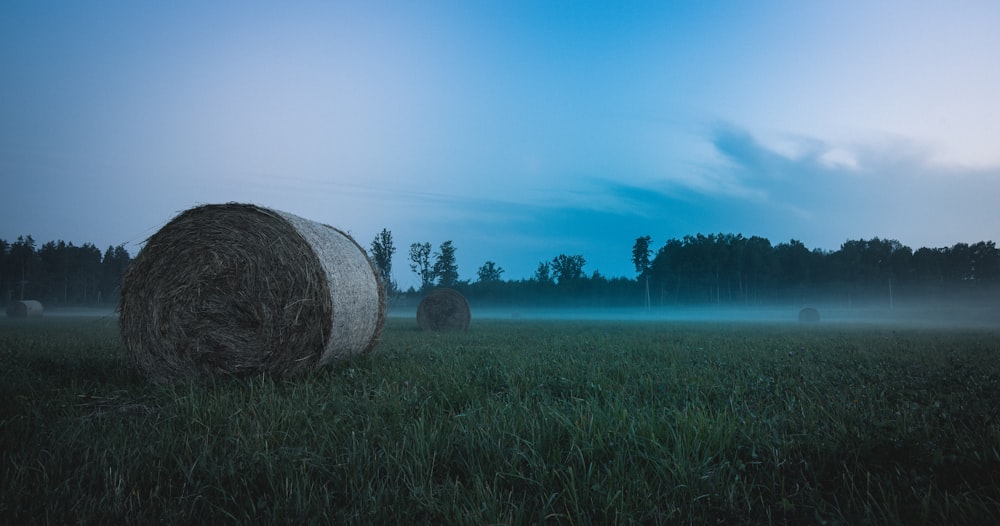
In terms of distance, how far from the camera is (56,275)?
71.9 metres

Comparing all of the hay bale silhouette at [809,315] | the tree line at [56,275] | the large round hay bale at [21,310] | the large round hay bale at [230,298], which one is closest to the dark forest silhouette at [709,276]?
the tree line at [56,275]

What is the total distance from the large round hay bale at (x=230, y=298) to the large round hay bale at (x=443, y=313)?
35.9 feet

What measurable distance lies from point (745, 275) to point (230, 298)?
72941 mm

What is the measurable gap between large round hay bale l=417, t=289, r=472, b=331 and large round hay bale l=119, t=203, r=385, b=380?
35.9 feet

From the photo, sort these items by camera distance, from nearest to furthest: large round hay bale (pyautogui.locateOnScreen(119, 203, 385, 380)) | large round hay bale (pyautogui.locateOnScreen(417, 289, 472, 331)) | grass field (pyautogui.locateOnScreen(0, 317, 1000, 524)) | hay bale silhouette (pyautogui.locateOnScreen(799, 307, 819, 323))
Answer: grass field (pyautogui.locateOnScreen(0, 317, 1000, 524)) → large round hay bale (pyautogui.locateOnScreen(119, 203, 385, 380)) → large round hay bale (pyautogui.locateOnScreen(417, 289, 472, 331)) → hay bale silhouette (pyautogui.locateOnScreen(799, 307, 819, 323))

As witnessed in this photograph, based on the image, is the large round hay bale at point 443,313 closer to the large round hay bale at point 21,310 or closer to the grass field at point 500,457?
the grass field at point 500,457

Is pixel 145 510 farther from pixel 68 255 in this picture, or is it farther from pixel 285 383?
pixel 68 255

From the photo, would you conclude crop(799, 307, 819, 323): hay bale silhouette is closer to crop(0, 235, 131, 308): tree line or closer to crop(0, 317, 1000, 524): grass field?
crop(0, 317, 1000, 524): grass field

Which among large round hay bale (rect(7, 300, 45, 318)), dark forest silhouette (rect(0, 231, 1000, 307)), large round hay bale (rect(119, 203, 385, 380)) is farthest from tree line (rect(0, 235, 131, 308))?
large round hay bale (rect(119, 203, 385, 380))

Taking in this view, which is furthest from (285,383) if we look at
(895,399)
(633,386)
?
(895,399)

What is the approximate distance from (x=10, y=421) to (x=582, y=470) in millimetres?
4384

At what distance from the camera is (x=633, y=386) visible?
15.5 feet

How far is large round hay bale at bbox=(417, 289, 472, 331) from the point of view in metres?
17.3

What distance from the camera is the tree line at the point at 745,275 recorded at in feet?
196
